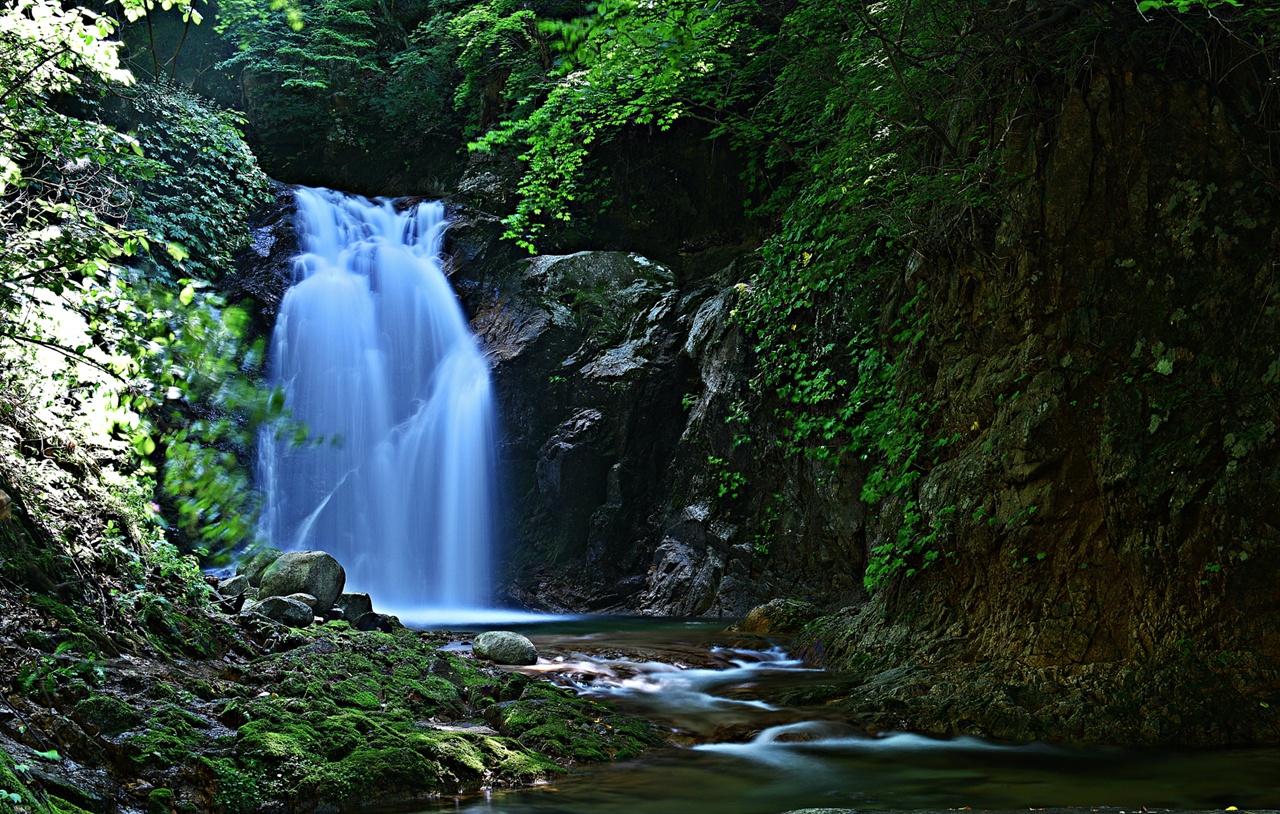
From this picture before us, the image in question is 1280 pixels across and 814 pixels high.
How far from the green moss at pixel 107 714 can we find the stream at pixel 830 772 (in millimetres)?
1619

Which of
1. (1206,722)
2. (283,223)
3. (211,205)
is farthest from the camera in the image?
(283,223)

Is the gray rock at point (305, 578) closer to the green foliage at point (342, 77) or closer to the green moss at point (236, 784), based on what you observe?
the green moss at point (236, 784)

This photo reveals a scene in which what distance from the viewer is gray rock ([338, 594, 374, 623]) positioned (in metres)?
8.83

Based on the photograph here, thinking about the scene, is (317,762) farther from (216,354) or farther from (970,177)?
(970,177)

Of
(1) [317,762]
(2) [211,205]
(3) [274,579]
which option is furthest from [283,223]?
(1) [317,762]

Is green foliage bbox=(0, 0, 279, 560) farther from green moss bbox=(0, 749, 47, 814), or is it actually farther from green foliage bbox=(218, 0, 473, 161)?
green foliage bbox=(218, 0, 473, 161)

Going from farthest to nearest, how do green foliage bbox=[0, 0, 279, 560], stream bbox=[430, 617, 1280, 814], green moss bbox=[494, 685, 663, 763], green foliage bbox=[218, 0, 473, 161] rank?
green foliage bbox=[218, 0, 473, 161] → green moss bbox=[494, 685, 663, 763] → stream bbox=[430, 617, 1280, 814] → green foliage bbox=[0, 0, 279, 560]

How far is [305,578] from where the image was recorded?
8.93 metres

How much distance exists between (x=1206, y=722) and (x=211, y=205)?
17.6m

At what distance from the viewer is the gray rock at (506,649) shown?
7969 millimetres

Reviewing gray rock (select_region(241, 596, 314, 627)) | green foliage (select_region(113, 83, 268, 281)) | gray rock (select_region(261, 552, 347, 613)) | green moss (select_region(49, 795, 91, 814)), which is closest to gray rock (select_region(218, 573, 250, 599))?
gray rock (select_region(261, 552, 347, 613))

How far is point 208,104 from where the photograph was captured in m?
18.7

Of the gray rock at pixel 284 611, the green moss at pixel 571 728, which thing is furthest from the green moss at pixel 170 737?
the gray rock at pixel 284 611

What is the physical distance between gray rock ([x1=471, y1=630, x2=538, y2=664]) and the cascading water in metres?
5.58
